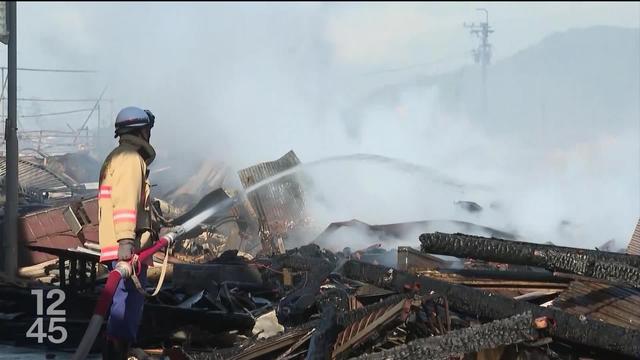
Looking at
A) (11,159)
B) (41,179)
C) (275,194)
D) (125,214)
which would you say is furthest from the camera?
(41,179)

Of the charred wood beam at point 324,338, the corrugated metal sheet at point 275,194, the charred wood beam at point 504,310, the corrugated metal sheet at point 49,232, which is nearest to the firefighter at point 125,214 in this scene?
the charred wood beam at point 324,338

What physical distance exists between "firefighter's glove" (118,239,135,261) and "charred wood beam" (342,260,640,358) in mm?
1631

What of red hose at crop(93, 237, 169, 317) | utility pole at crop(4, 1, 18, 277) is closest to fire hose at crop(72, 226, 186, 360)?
Result: red hose at crop(93, 237, 169, 317)

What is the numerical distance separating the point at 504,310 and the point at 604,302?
0.60 m

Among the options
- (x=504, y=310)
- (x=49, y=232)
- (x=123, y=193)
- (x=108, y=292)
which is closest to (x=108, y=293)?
(x=108, y=292)

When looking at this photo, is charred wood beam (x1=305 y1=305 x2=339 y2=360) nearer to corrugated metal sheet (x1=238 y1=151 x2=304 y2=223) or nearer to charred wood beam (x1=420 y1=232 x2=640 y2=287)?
charred wood beam (x1=420 y1=232 x2=640 y2=287)

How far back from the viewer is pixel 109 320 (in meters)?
4.74

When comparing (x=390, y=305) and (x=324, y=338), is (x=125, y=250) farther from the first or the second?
(x=390, y=305)

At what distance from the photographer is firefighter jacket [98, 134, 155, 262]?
462 centimetres

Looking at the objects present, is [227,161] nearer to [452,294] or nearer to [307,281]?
[307,281]

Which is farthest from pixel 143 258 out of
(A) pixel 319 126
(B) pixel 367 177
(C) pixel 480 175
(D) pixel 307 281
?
(A) pixel 319 126

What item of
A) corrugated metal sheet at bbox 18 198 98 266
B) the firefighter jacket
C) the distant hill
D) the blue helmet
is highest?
the distant hill

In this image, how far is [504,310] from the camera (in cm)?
457

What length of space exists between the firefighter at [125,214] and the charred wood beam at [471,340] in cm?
151
